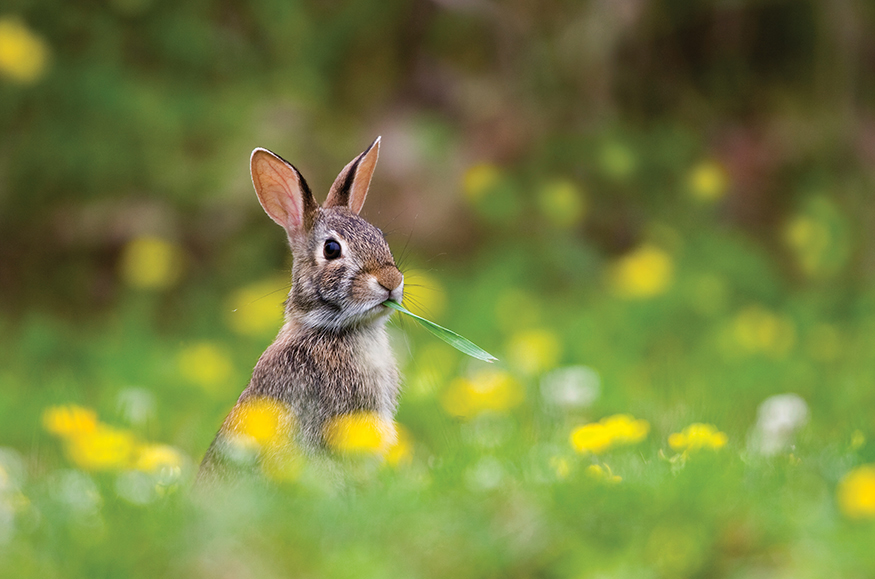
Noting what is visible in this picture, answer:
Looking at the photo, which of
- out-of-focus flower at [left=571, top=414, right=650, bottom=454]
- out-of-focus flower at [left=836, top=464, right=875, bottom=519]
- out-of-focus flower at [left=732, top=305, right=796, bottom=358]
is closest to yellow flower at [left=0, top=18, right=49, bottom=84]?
out-of-focus flower at [left=732, top=305, right=796, bottom=358]

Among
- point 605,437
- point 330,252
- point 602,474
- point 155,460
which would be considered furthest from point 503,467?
point 155,460

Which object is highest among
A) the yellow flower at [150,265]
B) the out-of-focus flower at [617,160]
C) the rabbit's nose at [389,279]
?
the out-of-focus flower at [617,160]

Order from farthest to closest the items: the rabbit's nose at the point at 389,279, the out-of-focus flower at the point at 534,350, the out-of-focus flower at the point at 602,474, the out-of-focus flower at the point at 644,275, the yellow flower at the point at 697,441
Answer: the out-of-focus flower at the point at 644,275
the out-of-focus flower at the point at 534,350
the rabbit's nose at the point at 389,279
the yellow flower at the point at 697,441
the out-of-focus flower at the point at 602,474

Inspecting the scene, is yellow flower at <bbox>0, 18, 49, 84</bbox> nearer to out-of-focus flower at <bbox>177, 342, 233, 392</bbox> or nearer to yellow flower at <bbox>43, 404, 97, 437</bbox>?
out-of-focus flower at <bbox>177, 342, 233, 392</bbox>

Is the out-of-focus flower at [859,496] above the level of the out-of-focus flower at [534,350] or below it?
below

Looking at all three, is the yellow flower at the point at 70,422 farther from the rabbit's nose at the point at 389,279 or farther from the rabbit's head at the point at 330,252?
the rabbit's nose at the point at 389,279

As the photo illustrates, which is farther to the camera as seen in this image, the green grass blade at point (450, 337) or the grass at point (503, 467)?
the green grass blade at point (450, 337)

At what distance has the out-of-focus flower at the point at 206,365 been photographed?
522 cm

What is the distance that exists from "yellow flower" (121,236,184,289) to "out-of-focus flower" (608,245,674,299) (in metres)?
2.88

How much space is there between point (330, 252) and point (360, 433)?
63 cm

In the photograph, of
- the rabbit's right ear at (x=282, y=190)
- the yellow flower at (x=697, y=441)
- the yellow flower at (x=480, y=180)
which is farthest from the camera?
the yellow flower at (x=480, y=180)

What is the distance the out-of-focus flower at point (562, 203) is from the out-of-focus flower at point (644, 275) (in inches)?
19.1

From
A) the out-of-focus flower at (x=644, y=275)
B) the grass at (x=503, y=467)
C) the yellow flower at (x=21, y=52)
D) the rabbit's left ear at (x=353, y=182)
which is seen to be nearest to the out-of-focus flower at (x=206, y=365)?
the grass at (x=503, y=467)

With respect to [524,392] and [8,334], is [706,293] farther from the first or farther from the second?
[8,334]
